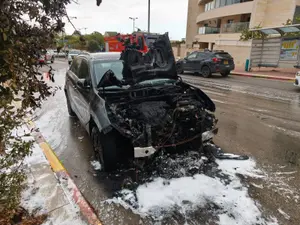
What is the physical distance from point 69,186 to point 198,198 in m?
1.73

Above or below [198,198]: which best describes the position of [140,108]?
above

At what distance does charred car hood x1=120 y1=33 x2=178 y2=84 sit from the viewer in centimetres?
410

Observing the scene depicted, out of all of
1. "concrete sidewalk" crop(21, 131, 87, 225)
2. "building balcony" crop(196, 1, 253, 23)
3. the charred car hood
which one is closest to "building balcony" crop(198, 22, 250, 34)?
"building balcony" crop(196, 1, 253, 23)

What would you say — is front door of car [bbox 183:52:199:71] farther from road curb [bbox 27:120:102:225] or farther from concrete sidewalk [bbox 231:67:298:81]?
road curb [bbox 27:120:102:225]

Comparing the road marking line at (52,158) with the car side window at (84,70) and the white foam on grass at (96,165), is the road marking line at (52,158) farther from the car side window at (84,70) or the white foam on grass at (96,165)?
the car side window at (84,70)

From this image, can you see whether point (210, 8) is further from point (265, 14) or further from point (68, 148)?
point (68, 148)

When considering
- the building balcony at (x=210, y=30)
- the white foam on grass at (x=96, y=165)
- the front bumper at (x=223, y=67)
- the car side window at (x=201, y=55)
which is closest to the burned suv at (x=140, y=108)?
the white foam on grass at (x=96, y=165)

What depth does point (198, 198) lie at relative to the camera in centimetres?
297

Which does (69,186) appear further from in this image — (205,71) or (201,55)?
(201,55)

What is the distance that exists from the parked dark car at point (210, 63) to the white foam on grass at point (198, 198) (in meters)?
11.3

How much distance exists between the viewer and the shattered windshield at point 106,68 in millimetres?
4243

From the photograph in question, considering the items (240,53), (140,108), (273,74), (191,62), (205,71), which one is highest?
(240,53)

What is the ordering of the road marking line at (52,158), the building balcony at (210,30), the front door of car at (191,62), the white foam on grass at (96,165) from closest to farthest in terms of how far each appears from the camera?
1. the road marking line at (52,158)
2. the white foam on grass at (96,165)
3. the front door of car at (191,62)
4. the building balcony at (210,30)

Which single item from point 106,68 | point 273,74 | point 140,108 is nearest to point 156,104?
point 140,108
